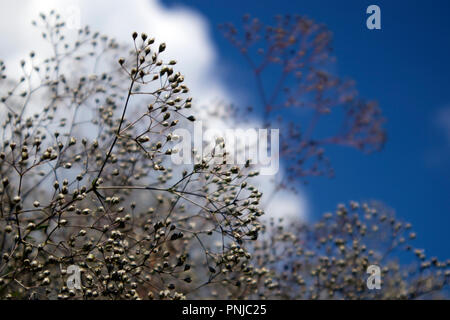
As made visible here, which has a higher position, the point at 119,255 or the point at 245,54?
the point at 245,54

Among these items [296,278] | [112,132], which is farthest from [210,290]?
[112,132]

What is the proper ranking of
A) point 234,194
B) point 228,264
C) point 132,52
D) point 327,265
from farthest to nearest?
point 327,265 → point 132,52 → point 234,194 → point 228,264

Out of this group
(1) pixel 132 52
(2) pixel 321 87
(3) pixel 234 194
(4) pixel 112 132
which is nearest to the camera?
(3) pixel 234 194

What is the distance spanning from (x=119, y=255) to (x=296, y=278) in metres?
5.36
